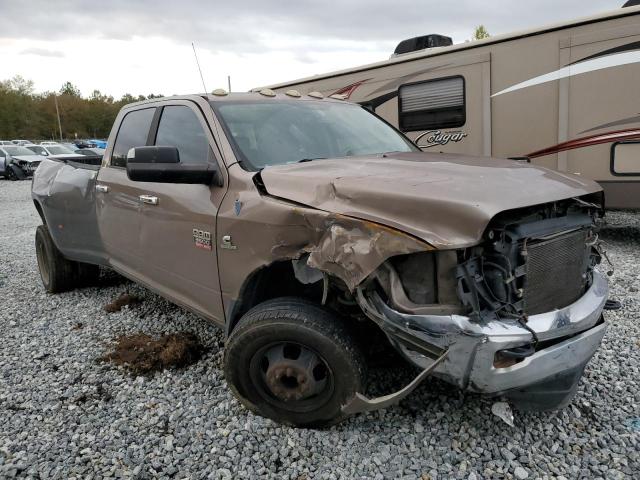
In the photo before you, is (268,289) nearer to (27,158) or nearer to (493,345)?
(493,345)

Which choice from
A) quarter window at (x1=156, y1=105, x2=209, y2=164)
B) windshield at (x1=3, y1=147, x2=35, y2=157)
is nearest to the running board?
quarter window at (x1=156, y1=105, x2=209, y2=164)

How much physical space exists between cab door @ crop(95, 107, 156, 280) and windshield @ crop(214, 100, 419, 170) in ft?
3.02

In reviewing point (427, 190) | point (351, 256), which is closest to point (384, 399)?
point (351, 256)

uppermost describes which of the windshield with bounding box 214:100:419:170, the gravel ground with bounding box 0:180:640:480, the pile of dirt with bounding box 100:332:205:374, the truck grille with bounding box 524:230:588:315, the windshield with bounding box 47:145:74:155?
the windshield with bounding box 214:100:419:170

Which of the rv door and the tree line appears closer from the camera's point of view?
the rv door

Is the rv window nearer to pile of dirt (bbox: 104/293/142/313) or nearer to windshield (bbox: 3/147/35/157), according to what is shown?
pile of dirt (bbox: 104/293/142/313)

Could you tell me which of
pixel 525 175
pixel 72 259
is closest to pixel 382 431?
pixel 525 175

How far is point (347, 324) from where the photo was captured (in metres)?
2.54

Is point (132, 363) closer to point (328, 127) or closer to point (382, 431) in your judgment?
point (382, 431)

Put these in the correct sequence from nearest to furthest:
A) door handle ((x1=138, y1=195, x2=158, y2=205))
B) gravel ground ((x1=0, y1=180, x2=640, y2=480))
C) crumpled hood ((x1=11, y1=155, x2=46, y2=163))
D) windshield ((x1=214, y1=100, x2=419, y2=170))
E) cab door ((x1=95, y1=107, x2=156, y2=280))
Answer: gravel ground ((x1=0, y1=180, x2=640, y2=480)), windshield ((x1=214, y1=100, x2=419, y2=170)), door handle ((x1=138, y1=195, x2=158, y2=205)), cab door ((x1=95, y1=107, x2=156, y2=280)), crumpled hood ((x1=11, y1=155, x2=46, y2=163))

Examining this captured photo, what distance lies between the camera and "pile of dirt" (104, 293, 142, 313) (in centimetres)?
456

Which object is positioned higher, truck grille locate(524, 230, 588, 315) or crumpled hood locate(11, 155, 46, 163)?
crumpled hood locate(11, 155, 46, 163)

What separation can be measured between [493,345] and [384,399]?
0.54m

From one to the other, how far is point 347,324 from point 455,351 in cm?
63
